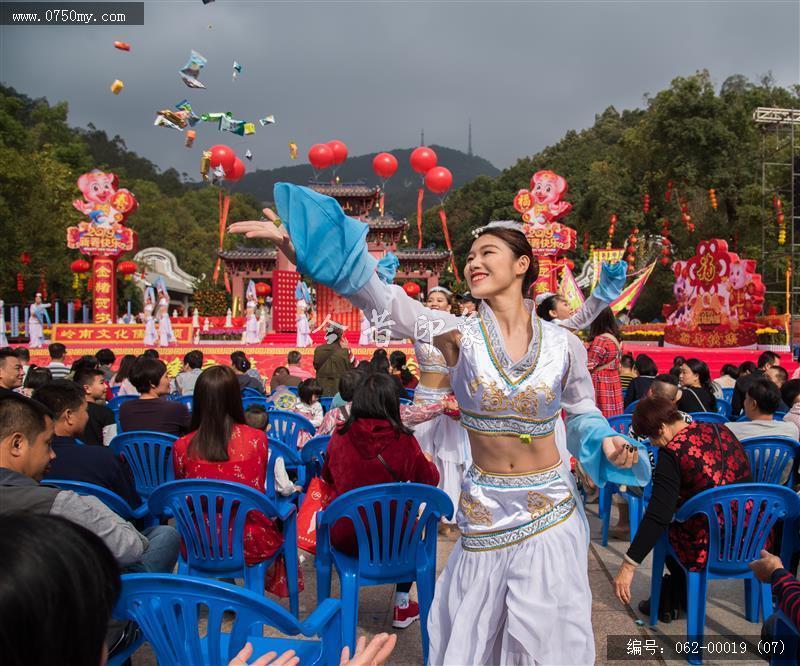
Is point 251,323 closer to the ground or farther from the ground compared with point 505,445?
closer to the ground

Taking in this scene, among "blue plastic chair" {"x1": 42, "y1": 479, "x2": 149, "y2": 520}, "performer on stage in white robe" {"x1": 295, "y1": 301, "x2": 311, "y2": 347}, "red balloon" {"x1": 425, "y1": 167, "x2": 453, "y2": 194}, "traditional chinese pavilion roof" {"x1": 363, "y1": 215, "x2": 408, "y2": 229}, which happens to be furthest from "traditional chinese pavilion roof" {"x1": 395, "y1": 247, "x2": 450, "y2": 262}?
"blue plastic chair" {"x1": 42, "y1": 479, "x2": 149, "y2": 520}

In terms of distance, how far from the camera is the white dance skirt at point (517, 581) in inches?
72.0

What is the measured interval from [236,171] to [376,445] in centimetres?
2054

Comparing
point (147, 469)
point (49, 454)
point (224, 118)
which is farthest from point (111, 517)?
point (224, 118)

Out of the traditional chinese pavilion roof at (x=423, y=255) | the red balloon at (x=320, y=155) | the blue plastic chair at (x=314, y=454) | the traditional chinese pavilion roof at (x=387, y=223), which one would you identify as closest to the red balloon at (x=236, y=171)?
the red balloon at (x=320, y=155)

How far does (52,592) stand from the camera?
75 centimetres

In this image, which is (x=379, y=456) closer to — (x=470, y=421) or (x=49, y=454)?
(x=470, y=421)

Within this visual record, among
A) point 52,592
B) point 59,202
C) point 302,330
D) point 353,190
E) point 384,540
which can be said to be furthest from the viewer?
point 353,190

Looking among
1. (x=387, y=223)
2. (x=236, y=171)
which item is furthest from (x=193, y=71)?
(x=387, y=223)

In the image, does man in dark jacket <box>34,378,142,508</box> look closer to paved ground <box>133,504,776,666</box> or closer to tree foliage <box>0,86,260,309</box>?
paved ground <box>133,504,776,666</box>

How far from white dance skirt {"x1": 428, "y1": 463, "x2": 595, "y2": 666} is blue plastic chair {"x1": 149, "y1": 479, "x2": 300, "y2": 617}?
1.04 metres

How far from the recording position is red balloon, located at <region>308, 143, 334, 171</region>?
1011 inches

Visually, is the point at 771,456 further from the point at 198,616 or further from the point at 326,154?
the point at 326,154

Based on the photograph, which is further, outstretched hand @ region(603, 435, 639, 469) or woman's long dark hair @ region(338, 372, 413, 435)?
woman's long dark hair @ region(338, 372, 413, 435)
